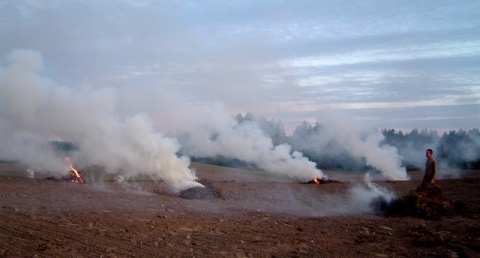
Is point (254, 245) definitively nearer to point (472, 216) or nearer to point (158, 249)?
point (158, 249)

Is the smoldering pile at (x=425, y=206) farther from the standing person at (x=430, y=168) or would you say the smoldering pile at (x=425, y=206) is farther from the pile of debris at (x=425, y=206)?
the standing person at (x=430, y=168)

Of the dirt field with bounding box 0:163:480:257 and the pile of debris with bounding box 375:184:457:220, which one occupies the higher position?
the pile of debris with bounding box 375:184:457:220

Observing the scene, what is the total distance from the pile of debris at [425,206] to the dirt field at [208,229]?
1.87 feet

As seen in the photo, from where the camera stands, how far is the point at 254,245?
9.72m

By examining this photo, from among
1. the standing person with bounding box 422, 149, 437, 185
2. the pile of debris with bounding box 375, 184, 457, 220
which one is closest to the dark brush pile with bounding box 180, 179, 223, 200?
the pile of debris with bounding box 375, 184, 457, 220

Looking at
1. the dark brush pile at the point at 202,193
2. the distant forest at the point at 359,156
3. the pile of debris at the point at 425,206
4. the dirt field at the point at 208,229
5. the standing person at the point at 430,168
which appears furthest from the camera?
the distant forest at the point at 359,156

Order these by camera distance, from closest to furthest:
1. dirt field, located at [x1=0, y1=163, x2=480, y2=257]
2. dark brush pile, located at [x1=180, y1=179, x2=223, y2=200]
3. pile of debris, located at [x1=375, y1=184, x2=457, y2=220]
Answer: dirt field, located at [x1=0, y1=163, x2=480, y2=257] < pile of debris, located at [x1=375, y1=184, x2=457, y2=220] < dark brush pile, located at [x1=180, y1=179, x2=223, y2=200]

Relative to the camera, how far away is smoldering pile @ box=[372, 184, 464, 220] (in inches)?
549

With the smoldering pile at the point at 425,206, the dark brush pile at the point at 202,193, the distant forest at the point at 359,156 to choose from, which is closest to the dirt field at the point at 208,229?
the smoldering pile at the point at 425,206

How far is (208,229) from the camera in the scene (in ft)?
37.2

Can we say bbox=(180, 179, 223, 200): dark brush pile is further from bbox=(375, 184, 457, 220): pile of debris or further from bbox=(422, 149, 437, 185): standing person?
bbox=(422, 149, 437, 185): standing person

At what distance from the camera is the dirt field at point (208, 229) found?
29.5 ft

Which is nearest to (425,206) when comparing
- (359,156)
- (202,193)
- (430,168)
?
Answer: (430,168)

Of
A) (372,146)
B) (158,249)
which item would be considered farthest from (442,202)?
(372,146)
